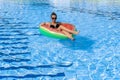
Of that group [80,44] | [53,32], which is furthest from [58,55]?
[53,32]

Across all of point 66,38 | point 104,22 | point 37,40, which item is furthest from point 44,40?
point 104,22

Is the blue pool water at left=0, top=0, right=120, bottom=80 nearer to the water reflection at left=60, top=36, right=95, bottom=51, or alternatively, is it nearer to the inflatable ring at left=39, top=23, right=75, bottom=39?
the water reflection at left=60, top=36, right=95, bottom=51

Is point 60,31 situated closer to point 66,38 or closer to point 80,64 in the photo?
point 66,38

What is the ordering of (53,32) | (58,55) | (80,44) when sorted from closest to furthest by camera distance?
(58,55)
(80,44)
(53,32)

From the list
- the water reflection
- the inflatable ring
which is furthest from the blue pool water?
the inflatable ring

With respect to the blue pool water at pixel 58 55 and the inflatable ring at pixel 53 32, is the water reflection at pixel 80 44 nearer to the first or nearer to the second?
the blue pool water at pixel 58 55

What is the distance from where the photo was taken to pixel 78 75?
585cm

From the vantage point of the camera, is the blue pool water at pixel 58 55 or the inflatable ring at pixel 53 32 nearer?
the blue pool water at pixel 58 55

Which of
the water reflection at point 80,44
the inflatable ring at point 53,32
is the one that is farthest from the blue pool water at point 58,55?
the inflatable ring at point 53,32

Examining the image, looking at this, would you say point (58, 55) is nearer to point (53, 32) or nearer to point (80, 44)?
point (80, 44)

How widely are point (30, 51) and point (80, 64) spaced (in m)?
1.80

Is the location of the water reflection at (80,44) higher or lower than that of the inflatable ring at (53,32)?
lower

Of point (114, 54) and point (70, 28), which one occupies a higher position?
point (70, 28)

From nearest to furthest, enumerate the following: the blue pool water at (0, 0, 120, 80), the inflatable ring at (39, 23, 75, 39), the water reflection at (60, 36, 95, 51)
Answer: the blue pool water at (0, 0, 120, 80) < the water reflection at (60, 36, 95, 51) < the inflatable ring at (39, 23, 75, 39)
